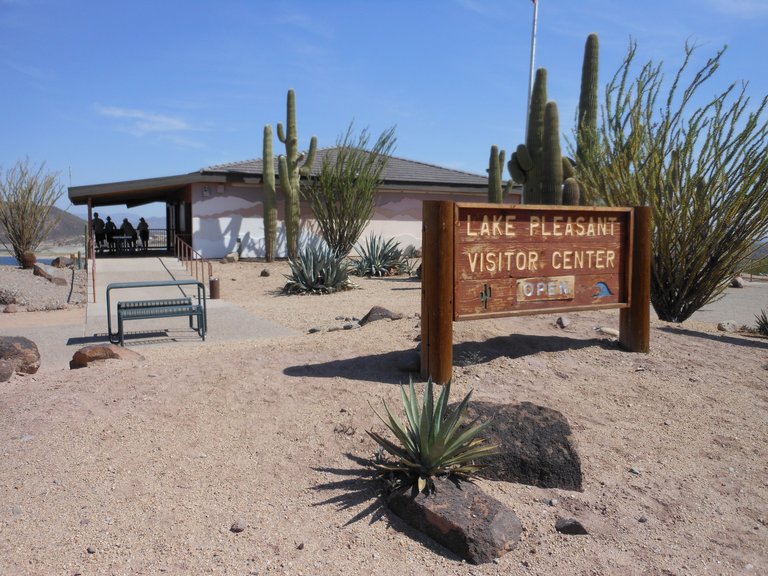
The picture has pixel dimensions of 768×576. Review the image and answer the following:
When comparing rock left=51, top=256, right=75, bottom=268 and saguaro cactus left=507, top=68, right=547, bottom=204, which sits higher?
saguaro cactus left=507, top=68, right=547, bottom=204

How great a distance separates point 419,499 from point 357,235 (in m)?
18.8

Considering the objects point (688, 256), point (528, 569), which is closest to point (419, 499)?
point (528, 569)

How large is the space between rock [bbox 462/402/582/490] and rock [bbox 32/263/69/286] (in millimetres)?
15350

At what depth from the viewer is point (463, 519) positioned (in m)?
3.52

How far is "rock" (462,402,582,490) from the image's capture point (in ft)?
13.8

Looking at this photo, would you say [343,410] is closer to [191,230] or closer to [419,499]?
[419,499]

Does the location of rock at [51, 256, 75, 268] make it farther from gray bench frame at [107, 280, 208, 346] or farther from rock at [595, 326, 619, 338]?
rock at [595, 326, 619, 338]

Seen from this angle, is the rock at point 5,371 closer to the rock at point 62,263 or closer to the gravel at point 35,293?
the gravel at point 35,293

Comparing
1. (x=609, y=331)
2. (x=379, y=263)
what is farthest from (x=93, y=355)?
(x=379, y=263)

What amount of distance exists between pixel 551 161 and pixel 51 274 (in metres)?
13.4

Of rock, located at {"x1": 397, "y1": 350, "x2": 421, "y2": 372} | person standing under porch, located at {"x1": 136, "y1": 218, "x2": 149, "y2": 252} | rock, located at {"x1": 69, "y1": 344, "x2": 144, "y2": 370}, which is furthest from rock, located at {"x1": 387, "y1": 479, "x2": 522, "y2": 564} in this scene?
person standing under porch, located at {"x1": 136, "y1": 218, "x2": 149, "y2": 252}

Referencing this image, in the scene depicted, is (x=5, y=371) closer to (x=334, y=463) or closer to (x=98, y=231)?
(x=334, y=463)

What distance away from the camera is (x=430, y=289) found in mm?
5465

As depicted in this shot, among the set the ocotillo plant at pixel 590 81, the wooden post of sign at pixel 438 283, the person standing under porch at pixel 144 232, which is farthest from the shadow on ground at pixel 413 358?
the person standing under porch at pixel 144 232
